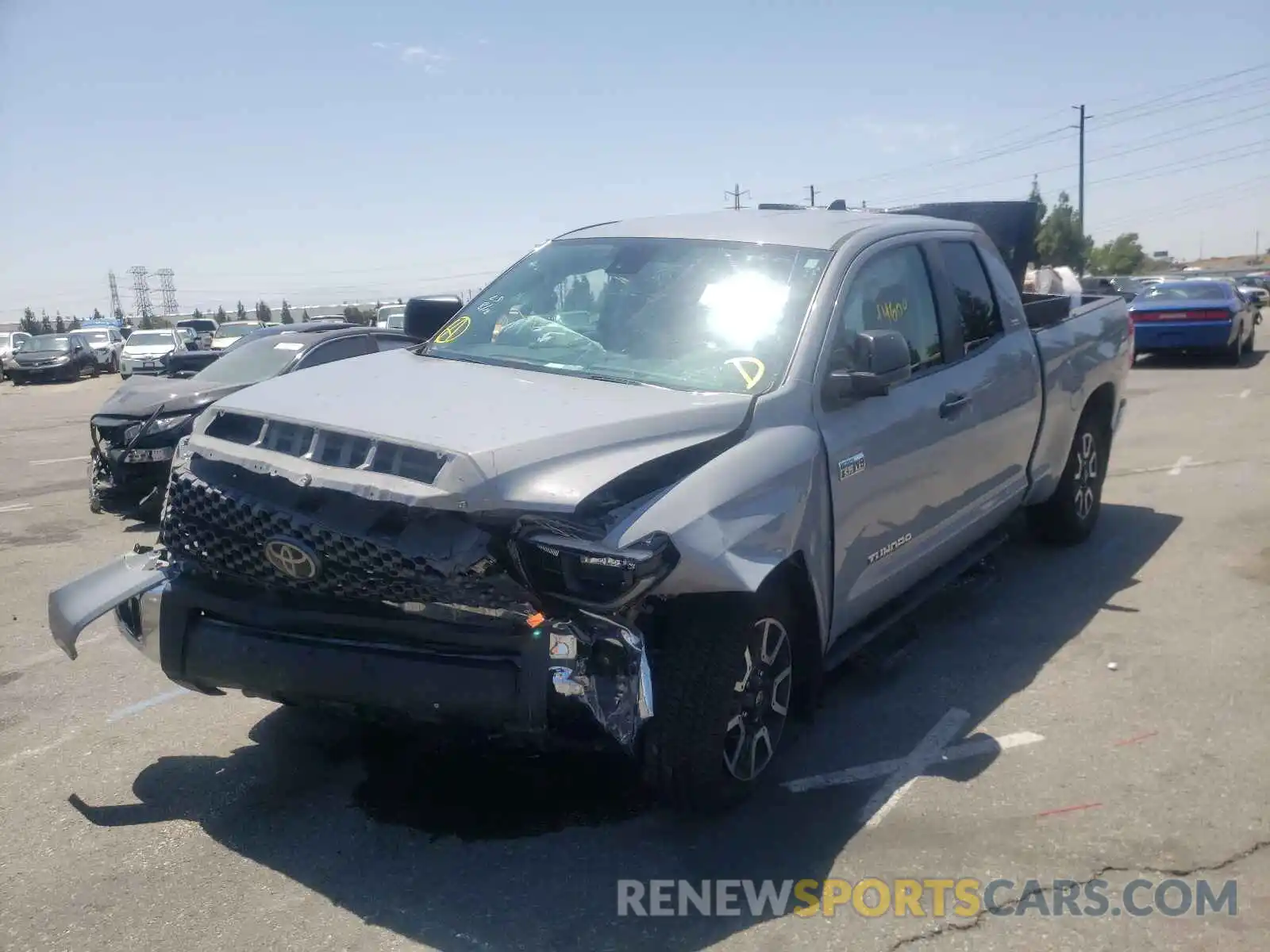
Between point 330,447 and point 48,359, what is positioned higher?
point 330,447

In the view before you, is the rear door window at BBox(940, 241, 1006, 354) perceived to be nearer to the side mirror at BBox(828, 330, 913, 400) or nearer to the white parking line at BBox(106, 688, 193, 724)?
the side mirror at BBox(828, 330, 913, 400)

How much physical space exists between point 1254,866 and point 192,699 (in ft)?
13.7

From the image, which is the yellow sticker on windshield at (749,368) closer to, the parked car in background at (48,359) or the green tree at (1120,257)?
the parked car in background at (48,359)

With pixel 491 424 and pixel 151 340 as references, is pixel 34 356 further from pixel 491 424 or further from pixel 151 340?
pixel 491 424

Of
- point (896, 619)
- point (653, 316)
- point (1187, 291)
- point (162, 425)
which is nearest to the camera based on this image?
point (653, 316)

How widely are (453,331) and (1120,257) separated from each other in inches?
4446

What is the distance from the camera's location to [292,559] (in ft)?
11.1

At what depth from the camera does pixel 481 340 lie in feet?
15.6

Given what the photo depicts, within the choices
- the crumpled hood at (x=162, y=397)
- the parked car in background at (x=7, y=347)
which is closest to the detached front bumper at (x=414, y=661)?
the crumpled hood at (x=162, y=397)

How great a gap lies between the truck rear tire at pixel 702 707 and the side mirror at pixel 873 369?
907mm

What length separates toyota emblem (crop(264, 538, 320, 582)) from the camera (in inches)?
132

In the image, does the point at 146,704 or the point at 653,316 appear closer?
the point at 653,316

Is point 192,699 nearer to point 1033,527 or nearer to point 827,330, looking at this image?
point 827,330

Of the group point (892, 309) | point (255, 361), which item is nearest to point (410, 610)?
point (892, 309)
